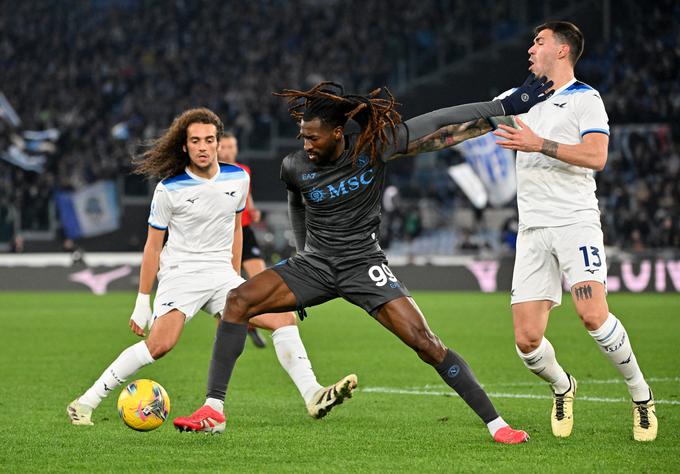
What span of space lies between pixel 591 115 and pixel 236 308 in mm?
2490

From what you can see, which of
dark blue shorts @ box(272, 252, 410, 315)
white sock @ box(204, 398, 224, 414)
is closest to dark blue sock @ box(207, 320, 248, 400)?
white sock @ box(204, 398, 224, 414)

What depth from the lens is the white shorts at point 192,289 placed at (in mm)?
7930

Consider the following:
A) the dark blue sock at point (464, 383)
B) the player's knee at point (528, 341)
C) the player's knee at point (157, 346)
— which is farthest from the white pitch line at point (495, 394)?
the player's knee at point (157, 346)

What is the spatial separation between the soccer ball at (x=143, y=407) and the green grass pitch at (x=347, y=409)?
0.10m

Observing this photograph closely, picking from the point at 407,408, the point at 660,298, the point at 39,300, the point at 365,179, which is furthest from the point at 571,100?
the point at 39,300

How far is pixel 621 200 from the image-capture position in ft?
89.8

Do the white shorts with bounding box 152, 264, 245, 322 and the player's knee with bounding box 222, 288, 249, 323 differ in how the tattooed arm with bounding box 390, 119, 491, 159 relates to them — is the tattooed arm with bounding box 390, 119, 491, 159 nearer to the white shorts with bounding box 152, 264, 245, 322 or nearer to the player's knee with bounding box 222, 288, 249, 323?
the player's knee with bounding box 222, 288, 249, 323

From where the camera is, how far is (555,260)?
7305 millimetres

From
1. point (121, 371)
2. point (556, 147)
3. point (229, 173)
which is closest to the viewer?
point (556, 147)

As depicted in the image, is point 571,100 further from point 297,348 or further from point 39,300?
point 39,300

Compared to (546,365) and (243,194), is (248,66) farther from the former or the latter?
(546,365)

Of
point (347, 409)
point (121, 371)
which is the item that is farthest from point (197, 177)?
point (347, 409)

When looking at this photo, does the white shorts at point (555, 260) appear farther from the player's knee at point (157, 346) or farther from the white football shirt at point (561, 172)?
the player's knee at point (157, 346)

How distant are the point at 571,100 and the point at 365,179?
1.40 m
